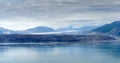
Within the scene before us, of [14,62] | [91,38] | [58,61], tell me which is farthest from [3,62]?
[91,38]

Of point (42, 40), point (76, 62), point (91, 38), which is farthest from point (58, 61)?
point (91, 38)

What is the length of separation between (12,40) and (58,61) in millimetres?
54758

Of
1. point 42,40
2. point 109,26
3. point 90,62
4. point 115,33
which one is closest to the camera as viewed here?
point 90,62

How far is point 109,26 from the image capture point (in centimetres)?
14112

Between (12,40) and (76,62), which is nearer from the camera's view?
(76,62)

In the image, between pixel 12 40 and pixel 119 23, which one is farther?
pixel 119 23

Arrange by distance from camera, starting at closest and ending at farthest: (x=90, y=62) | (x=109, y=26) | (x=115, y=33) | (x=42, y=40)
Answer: (x=90, y=62) → (x=42, y=40) → (x=115, y=33) → (x=109, y=26)

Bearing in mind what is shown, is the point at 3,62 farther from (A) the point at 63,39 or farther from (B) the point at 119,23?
(B) the point at 119,23

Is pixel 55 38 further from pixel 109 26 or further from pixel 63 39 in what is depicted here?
pixel 109 26

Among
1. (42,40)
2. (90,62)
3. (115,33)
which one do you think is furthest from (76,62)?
(115,33)

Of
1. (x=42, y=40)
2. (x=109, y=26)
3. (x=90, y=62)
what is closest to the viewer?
(x=90, y=62)

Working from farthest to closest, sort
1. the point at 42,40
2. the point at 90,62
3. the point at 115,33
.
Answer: the point at 115,33, the point at 42,40, the point at 90,62

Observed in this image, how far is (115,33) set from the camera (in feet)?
400

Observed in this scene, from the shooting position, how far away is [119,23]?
142125mm
